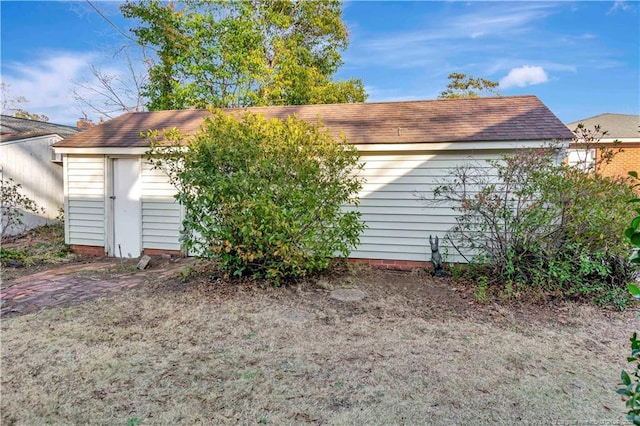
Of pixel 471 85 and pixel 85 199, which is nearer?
pixel 85 199

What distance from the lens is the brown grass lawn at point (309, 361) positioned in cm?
248

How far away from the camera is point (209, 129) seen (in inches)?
206

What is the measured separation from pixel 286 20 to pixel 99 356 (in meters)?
18.0

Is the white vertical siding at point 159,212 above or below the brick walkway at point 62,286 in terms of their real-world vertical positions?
above

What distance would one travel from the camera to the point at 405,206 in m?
6.59

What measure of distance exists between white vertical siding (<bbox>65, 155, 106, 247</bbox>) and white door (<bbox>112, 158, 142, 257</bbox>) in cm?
25

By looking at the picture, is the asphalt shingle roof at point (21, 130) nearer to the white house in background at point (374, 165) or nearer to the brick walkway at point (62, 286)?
the white house in background at point (374, 165)

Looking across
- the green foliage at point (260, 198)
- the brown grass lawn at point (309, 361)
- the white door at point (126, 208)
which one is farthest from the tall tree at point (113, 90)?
the brown grass lawn at point (309, 361)

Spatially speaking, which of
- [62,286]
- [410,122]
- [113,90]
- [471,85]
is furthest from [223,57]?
[471,85]

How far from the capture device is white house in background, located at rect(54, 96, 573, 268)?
6387 mm

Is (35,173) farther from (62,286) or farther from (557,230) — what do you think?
(557,230)

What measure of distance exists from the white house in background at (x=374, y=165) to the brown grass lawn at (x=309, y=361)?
1897 mm

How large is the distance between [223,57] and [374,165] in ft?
39.7

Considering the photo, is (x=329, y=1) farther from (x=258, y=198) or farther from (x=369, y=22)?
(x=258, y=198)
